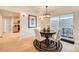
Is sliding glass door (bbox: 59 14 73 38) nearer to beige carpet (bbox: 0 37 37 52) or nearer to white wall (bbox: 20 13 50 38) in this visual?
white wall (bbox: 20 13 50 38)

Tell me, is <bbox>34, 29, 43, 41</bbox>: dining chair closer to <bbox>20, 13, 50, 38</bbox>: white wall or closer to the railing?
<bbox>20, 13, 50, 38</bbox>: white wall

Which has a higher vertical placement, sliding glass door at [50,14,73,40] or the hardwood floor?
sliding glass door at [50,14,73,40]

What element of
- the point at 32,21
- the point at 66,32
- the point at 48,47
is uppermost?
the point at 32,21

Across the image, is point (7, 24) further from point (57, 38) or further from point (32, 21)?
point (57, 38)

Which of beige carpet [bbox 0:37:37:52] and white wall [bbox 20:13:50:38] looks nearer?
beige carpet [bbox 0:37:37:52]

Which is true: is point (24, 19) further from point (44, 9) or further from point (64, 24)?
point (64, 24)

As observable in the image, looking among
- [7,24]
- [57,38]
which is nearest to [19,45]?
[7,24]

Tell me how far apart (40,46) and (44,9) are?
2.48ft

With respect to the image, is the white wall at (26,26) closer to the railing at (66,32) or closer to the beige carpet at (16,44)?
the beige carpet at (16,44)

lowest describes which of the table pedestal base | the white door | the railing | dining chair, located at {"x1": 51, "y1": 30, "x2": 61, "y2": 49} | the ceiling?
the table pedestal base

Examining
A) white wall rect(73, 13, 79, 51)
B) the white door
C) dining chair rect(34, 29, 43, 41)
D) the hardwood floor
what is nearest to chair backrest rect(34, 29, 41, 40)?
dining chair rect(34, 29, 43, 41)

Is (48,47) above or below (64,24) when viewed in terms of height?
below

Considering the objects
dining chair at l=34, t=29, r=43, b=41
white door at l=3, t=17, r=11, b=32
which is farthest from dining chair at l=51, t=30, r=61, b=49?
white door at l=3, t=17, r=11, b=32
